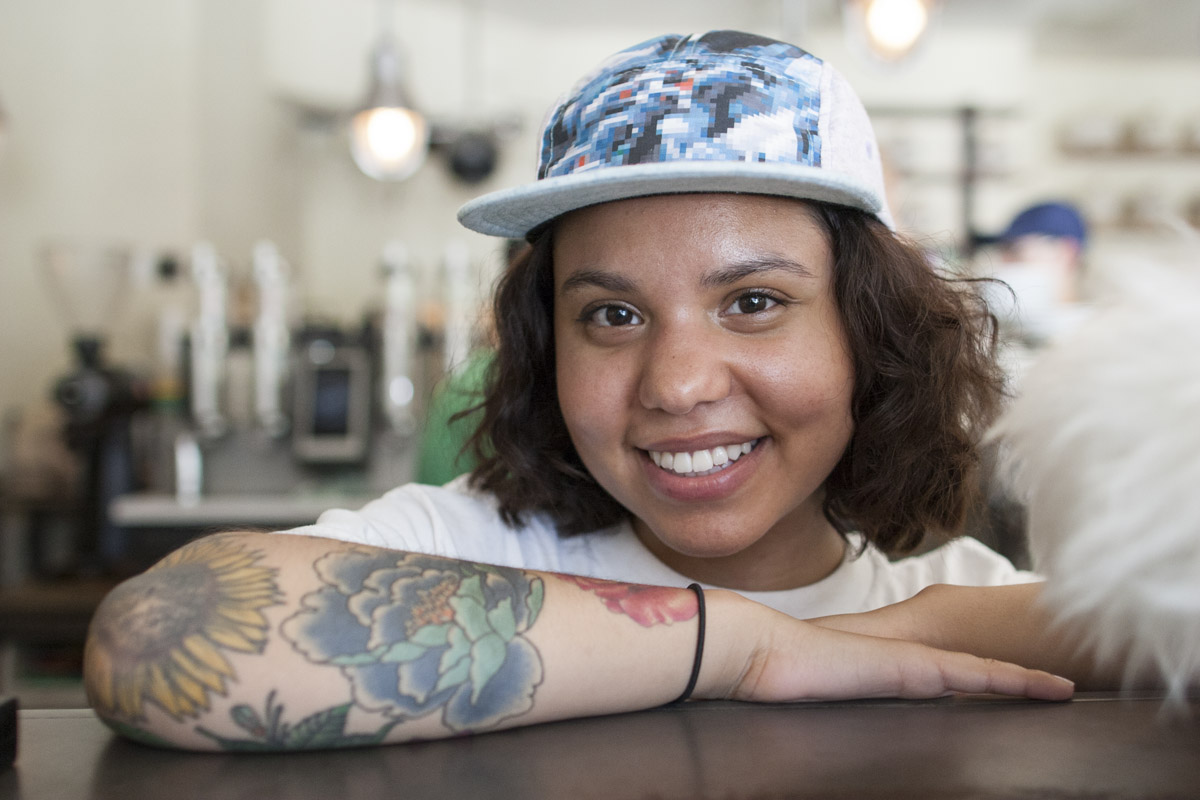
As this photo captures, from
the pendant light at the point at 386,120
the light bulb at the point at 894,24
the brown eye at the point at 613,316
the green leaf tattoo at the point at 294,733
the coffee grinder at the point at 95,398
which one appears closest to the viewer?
the green leaf tattoo at the point at 294,733

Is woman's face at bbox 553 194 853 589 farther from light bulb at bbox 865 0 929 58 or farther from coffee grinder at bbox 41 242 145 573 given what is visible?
coffee grinder at bbox 41 242 145 573

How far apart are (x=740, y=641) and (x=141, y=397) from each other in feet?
8.96

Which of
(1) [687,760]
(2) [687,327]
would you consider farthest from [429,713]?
(2) [687,327]

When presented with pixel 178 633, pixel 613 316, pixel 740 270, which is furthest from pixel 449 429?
pixel 178 633

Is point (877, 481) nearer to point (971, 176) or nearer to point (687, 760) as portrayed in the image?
point (687, 760)

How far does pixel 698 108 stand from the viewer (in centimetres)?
80

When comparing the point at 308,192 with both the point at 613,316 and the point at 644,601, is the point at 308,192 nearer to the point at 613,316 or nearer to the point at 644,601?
the point at 613,316

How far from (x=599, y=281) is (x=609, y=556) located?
333 mm

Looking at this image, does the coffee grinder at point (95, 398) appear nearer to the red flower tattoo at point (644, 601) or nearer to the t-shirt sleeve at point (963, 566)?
the t-shirt sleeve at point (963, 566)

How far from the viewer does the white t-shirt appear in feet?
3.28

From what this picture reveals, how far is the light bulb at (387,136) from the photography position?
320 cm

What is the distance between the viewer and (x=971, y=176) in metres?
4.91

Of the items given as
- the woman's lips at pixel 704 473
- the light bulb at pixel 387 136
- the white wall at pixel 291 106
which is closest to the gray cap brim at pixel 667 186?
the woman's lips at pixel 704 473

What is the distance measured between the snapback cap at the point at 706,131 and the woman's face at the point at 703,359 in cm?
4
